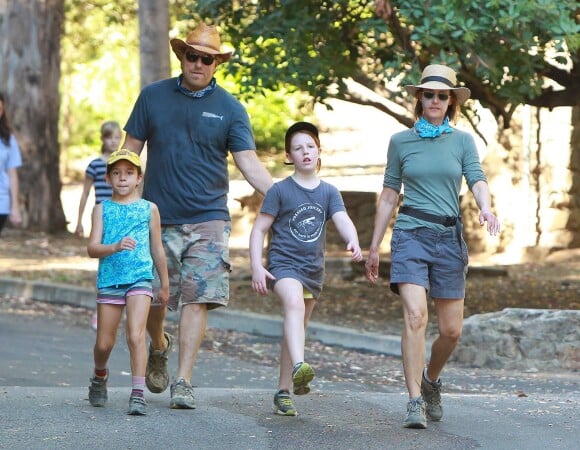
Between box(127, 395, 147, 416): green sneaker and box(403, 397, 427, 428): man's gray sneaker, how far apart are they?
4.48ft

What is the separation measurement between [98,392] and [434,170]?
215cm

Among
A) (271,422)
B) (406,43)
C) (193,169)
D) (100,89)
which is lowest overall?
(271,422)

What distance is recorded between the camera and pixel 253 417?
7.39 meters

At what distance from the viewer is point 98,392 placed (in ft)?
24.7

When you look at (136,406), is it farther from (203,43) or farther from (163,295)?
(203,43)

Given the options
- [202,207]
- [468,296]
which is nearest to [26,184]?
[468,296]

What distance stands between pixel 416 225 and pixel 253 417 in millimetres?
1325

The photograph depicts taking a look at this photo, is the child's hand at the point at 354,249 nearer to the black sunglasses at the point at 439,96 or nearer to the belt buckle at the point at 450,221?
the belt buckle at the point at 450,221

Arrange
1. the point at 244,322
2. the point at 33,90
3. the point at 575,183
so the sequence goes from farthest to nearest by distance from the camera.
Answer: the point at 33,90 < the point at 575,183 < the point at 244,322

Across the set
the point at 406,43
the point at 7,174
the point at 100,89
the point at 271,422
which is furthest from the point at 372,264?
the point at 100,89

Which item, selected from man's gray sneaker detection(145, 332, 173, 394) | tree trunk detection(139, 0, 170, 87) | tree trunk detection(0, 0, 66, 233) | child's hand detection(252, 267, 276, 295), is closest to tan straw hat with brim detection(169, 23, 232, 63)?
child's hand detection(252, 267, 276, 295)

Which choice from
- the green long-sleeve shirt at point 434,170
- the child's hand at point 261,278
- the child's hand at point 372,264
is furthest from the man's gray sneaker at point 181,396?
the green long-sleeve shirt at point 434,170

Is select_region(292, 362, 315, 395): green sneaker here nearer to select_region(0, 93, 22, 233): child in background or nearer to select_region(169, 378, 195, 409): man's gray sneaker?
→ select_region(169, 378, 195, 409): man's gray sneaker

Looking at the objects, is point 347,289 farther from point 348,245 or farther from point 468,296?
point 348,245
